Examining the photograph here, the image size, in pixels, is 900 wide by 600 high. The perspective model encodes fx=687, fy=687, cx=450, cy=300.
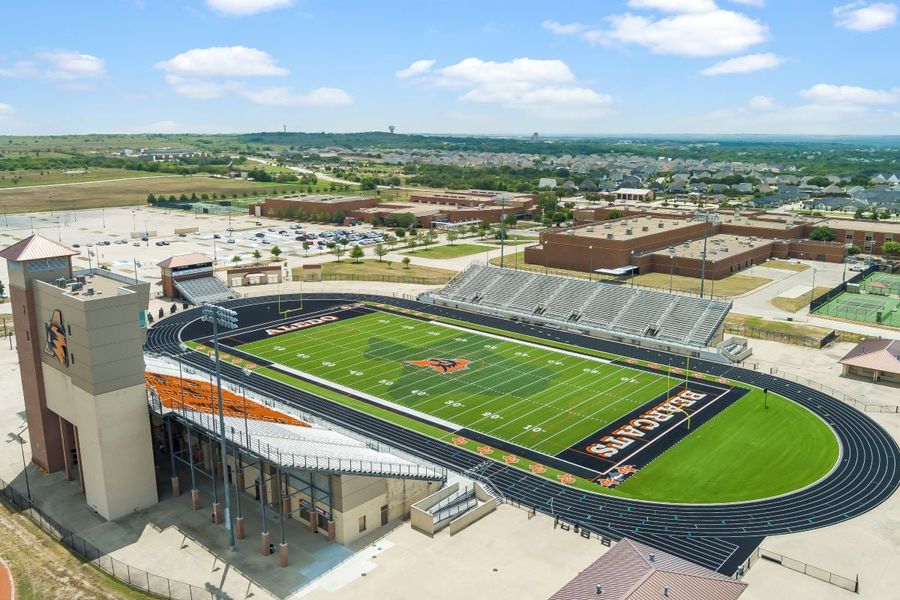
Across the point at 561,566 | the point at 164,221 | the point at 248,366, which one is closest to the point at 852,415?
the point at 561,566

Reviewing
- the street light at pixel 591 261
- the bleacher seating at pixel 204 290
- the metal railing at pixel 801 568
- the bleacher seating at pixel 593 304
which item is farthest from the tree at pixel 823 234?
the metal railing at pixel 801 568

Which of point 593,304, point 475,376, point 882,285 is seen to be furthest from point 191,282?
point 882,285

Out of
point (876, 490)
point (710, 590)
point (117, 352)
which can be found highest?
point (117, 352)

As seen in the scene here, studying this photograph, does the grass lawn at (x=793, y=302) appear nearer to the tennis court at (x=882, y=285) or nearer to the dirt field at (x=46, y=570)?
the tennis court at (x=882, y=285)

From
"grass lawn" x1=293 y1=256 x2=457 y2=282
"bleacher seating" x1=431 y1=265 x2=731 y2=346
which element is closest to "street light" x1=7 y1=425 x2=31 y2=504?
"bleacher seating" x1=431 y1=265 x2=731 y2=346

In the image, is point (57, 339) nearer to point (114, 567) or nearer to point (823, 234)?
point (114, 567)

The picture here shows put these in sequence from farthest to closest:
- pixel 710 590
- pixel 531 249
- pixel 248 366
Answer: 1. pixel 531 249
2. pixel 248 366
3. pixel 710 590

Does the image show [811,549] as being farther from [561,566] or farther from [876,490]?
[561,566]
